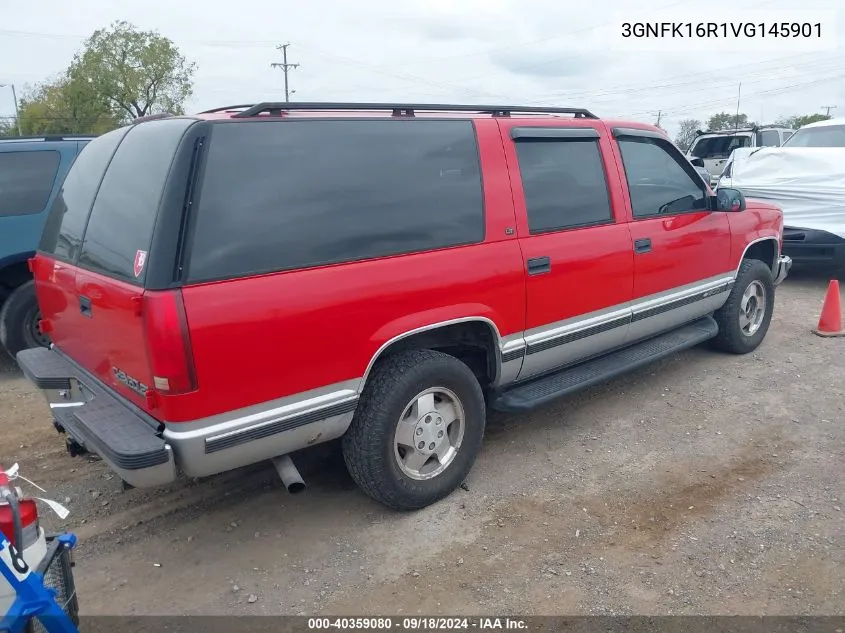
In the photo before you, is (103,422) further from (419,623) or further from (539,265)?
(539,265)

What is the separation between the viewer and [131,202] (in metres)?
2.90

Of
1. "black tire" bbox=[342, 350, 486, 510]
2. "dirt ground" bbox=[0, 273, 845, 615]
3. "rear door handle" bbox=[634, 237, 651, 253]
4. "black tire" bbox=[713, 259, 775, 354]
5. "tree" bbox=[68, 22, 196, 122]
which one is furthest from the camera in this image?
"tree" bbox=[68, 22, 196, 122]

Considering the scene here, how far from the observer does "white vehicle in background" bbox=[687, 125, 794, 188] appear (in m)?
17.1

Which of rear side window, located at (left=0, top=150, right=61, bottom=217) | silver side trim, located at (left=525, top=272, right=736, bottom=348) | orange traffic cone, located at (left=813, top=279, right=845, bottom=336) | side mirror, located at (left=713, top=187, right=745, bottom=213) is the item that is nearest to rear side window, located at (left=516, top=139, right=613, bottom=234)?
silver side trim, located at (left=525, top=272, right=736, bottom=348)

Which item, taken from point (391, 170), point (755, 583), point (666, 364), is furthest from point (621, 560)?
point (666, 364)

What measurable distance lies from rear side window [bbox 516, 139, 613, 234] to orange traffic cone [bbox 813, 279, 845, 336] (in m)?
3.52

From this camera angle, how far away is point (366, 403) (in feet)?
10.6

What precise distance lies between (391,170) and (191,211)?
1.02m

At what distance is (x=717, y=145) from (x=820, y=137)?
8417mm

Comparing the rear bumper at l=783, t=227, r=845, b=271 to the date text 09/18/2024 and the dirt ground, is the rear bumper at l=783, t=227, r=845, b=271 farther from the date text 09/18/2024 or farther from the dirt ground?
the date text 09/18/2024

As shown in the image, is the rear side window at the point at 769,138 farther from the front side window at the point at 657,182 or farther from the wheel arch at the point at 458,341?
the wheel arch at the point at 458,341

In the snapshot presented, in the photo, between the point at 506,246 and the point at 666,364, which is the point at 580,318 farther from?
the point at 666,364

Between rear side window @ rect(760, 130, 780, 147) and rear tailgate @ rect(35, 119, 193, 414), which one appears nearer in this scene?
rear tailgate @ rect(35, 119, 193, 414)

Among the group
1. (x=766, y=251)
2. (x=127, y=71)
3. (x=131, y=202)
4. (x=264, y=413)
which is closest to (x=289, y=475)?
(x=264, y=413)
